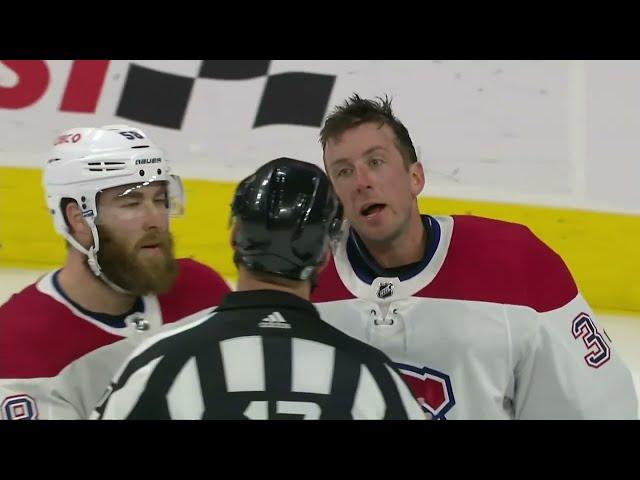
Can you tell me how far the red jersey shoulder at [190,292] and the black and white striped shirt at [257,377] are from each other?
657 millimetres

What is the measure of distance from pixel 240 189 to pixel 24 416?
63cm

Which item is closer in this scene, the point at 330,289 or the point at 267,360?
the point at 267,360

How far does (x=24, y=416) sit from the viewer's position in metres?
1.68

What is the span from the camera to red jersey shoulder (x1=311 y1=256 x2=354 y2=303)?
72.6 inches

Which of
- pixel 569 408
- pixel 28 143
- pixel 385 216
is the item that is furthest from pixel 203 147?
pixel 569 408

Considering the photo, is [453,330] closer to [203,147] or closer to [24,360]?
[24,360]

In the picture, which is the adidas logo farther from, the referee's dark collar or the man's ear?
the man's ear

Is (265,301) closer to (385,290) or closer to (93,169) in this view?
(385,290)

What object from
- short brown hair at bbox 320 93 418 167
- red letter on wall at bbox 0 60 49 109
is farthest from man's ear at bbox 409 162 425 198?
red letter on wall at bbox 0 60 49 109

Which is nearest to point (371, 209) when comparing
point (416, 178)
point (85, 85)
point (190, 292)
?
point (416, 178)

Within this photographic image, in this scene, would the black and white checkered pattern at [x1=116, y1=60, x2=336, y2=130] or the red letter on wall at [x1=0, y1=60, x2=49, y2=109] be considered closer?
the black and white checkered pattern at [x1=116, y1=60, x2=336, y2=130]

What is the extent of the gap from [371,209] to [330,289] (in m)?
0.17

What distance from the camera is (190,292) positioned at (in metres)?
1.97

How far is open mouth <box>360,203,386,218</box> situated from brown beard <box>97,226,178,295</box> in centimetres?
39
